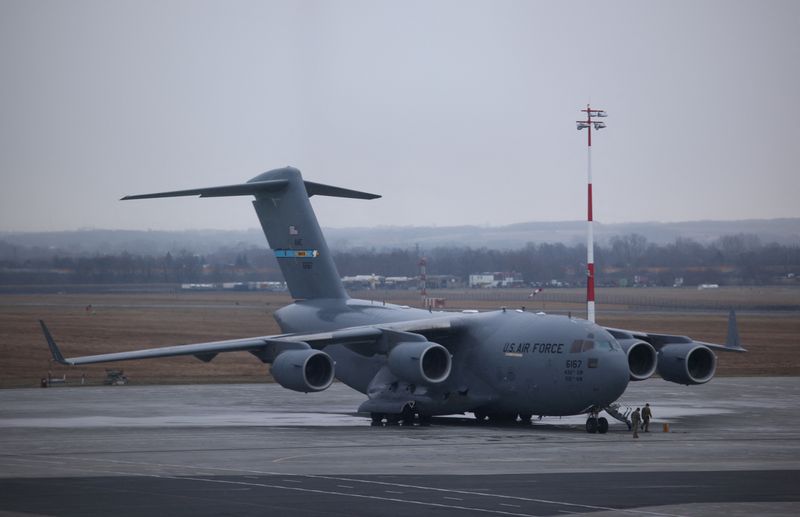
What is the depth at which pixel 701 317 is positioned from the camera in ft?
254

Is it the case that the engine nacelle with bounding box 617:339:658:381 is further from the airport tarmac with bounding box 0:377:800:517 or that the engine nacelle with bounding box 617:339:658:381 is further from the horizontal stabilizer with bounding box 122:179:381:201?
the horizontal stabilizer with bounding box 122:179:381:201

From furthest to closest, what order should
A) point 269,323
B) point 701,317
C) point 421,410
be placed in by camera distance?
point 701,317 < point 269,323 < point 421,410

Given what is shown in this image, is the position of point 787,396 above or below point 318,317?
below

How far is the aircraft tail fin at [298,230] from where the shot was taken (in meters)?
35.5

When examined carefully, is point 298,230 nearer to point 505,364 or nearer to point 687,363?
point 505,364

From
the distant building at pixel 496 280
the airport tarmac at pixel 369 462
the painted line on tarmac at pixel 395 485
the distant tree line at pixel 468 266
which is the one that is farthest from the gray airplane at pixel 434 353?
the distant building at pixel 496 280

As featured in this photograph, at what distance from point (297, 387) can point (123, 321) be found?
48.3 metres

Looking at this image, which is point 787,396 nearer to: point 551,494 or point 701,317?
point 551,494

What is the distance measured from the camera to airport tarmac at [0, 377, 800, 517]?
17.6 m

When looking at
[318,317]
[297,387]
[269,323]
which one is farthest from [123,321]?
[297,387]

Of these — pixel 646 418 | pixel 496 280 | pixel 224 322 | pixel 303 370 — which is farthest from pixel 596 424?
pixel 496 280

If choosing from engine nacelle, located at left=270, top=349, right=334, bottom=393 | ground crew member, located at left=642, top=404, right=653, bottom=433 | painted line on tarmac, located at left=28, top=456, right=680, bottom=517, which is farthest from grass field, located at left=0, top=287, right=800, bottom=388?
painted line on tarmac, located at left=28, top=456, right=680, bottom=517

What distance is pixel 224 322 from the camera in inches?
2926

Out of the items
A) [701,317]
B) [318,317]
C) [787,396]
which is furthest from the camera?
[701,317]
